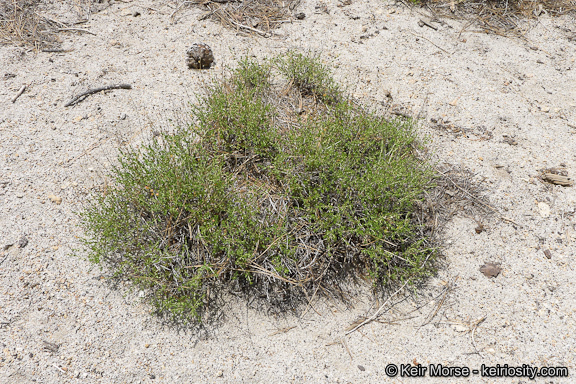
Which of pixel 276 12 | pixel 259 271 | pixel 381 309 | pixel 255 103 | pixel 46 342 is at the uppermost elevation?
pixel 276 12

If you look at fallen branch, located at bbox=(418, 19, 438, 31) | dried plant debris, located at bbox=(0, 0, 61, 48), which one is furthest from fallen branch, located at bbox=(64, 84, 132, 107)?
fallen branch, located at bbox=(418, 19, 438, 31)

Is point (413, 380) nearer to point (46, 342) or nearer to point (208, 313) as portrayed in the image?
point (208, 313)

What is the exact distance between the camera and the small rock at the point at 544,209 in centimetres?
301

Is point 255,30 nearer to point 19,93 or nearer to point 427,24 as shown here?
point 427,24

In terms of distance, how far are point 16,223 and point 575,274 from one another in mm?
4197

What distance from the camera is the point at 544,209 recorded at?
3029mm

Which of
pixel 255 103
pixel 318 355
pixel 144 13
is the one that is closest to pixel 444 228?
pixel 318 355

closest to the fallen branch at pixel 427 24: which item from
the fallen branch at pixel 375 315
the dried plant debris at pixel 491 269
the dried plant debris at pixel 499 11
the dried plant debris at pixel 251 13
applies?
the dried plant debris at pixel 499 11

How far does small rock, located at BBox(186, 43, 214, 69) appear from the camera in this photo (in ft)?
12.4

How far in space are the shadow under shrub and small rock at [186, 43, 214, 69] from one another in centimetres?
108

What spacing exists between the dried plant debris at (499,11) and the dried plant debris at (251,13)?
5.73 feet

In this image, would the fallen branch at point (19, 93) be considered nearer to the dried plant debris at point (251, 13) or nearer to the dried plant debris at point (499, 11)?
the dried plant debris at point (251, 13)

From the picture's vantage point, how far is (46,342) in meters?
2.30

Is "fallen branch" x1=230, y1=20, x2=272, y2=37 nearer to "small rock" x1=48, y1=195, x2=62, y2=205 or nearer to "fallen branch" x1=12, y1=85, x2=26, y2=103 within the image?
"fallen branch" x1=12, y1=85, x2=26, y2=103
